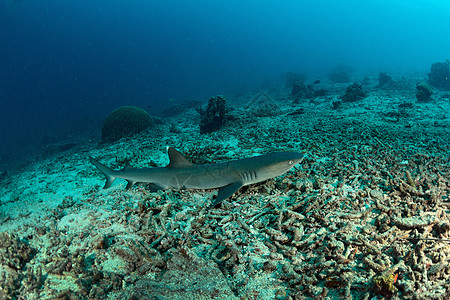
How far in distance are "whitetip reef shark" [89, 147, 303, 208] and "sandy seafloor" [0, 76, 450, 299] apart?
0.35 meters

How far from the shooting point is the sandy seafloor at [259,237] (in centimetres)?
246

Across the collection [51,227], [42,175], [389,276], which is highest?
[389,276]

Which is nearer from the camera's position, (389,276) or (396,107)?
(389,276)

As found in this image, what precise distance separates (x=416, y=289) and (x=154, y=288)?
9.17 ft

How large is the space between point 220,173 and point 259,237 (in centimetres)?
134

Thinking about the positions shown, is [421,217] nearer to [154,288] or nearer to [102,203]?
[154,288]

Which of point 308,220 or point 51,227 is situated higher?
point 308,220

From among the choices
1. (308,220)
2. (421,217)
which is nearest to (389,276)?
(308,220)

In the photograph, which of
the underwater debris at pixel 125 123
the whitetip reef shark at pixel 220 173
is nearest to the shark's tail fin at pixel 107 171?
the whitetip reef shark at pixel 220 173

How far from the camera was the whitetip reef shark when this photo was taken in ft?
12.7

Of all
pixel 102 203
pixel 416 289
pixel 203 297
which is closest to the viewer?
pixel 416 289

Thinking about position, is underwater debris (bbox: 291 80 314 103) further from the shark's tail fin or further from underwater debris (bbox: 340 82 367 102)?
the shark's tail fin

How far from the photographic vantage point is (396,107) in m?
12.2

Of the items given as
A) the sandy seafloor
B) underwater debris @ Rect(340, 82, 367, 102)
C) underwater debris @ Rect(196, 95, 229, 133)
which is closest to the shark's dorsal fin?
the sandy seafloor
